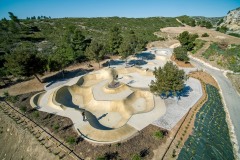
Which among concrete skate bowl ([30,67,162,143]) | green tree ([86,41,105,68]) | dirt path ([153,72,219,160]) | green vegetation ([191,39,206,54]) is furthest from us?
green vegetation ([191,39,206,54])

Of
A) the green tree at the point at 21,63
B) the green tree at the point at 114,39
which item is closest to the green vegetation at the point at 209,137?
the green tree at the point at 21,63

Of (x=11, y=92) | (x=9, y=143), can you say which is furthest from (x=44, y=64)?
(x=9, y=143)

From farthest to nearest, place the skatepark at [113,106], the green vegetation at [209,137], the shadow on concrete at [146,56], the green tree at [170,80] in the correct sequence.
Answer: the shadow on concrete at [146,56], the green tree at [170,80], the skatepark at [113,106], the green vegetation at [209,137]

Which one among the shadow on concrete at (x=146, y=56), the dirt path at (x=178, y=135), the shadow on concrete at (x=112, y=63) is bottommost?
the shadow on concrete at (x=112, y=63)

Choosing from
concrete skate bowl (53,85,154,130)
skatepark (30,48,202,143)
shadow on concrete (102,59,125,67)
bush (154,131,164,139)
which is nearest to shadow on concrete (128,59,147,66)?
shadow on concrete (102,59,125,67)

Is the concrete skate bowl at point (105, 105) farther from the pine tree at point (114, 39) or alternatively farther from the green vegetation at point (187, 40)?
the green vegetation at point (187, 40)

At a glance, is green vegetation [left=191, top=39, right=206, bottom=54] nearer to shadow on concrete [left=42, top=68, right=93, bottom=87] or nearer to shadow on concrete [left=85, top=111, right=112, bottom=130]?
shadow on concrete [left=42, top=68, right=93, bottom=87]

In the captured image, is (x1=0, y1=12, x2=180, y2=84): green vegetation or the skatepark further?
(x1=0, y1=12, x2=180, y2=84): green vegetation
